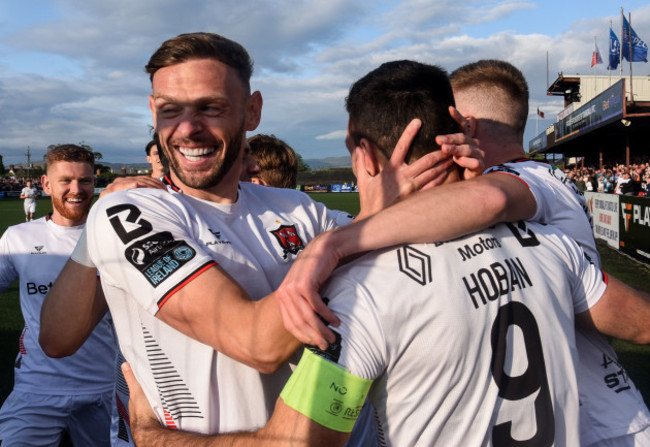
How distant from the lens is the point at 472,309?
57.6 inches

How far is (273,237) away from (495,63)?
61.5 inches

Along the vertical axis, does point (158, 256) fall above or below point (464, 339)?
above

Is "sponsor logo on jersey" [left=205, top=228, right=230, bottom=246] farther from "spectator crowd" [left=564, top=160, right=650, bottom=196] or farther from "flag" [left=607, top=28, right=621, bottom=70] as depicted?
"flag" [left=607, top=28, right=621, bottom=70]

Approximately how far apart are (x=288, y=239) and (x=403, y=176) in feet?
2.62

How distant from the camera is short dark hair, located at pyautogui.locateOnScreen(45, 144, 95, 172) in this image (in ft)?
15.5

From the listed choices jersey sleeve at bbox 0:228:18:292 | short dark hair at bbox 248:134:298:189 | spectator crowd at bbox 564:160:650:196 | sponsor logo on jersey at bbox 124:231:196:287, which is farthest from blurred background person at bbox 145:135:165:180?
spectator crowd at bbox 564:160:650:196

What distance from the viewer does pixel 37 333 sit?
3959 mm

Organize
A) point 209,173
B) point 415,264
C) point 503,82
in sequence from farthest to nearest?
point 503,82 → point 209,173 → point 415,264

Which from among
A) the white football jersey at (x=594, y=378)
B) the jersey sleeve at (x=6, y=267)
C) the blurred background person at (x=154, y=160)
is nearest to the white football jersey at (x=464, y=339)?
the white football jersey at (x=594, y=378)

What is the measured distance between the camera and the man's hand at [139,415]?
6.01ft

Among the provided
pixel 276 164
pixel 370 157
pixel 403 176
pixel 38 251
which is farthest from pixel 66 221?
pixel 403 176

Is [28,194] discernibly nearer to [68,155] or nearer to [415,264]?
[68,155]

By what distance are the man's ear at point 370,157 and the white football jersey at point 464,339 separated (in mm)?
307

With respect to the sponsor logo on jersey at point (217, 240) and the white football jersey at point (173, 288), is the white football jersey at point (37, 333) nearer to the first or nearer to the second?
the white football jersey at point (173, 288)
